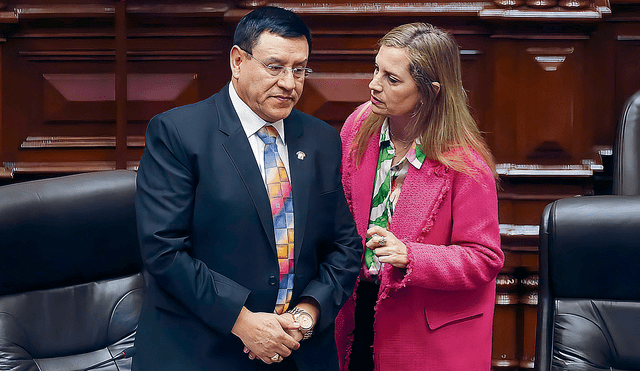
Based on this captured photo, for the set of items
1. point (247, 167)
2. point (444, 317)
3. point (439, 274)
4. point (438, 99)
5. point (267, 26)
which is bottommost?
point (444, 317)

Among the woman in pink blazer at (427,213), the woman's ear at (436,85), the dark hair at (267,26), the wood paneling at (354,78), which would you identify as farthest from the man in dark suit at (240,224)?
the wood paneling at (354,78)

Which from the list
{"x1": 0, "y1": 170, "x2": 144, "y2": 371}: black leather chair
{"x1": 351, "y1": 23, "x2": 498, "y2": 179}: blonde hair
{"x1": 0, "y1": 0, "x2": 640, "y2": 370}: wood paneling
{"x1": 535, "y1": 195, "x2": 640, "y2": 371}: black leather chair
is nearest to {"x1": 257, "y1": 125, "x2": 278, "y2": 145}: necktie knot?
{"x1": 351, "y1": 23, "x2": 498, "y2": 179}: blonde hair

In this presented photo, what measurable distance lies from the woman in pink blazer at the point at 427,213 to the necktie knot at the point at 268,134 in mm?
313

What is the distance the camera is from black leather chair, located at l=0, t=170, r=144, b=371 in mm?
1571

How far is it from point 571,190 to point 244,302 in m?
1.64

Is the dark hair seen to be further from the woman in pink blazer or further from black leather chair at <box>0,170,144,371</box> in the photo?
black leather chair at <box>0,170,144,371</box>

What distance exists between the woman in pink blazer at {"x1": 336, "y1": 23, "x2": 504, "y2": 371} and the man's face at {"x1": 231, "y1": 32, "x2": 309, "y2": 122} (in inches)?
12.5

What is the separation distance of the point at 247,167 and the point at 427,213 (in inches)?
18.8

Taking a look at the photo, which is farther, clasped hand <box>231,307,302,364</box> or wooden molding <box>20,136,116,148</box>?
wooden molding <box>20,136,116,148</box>

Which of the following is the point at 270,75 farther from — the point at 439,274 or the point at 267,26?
the point at 439,274

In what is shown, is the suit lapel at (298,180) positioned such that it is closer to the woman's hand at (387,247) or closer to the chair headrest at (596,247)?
the woman's hand at (387,247)

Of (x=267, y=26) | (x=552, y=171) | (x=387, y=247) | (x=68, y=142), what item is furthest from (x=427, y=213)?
(x=68, y=142)

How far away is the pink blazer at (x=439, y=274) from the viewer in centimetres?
154

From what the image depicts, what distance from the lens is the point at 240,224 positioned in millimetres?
1302
